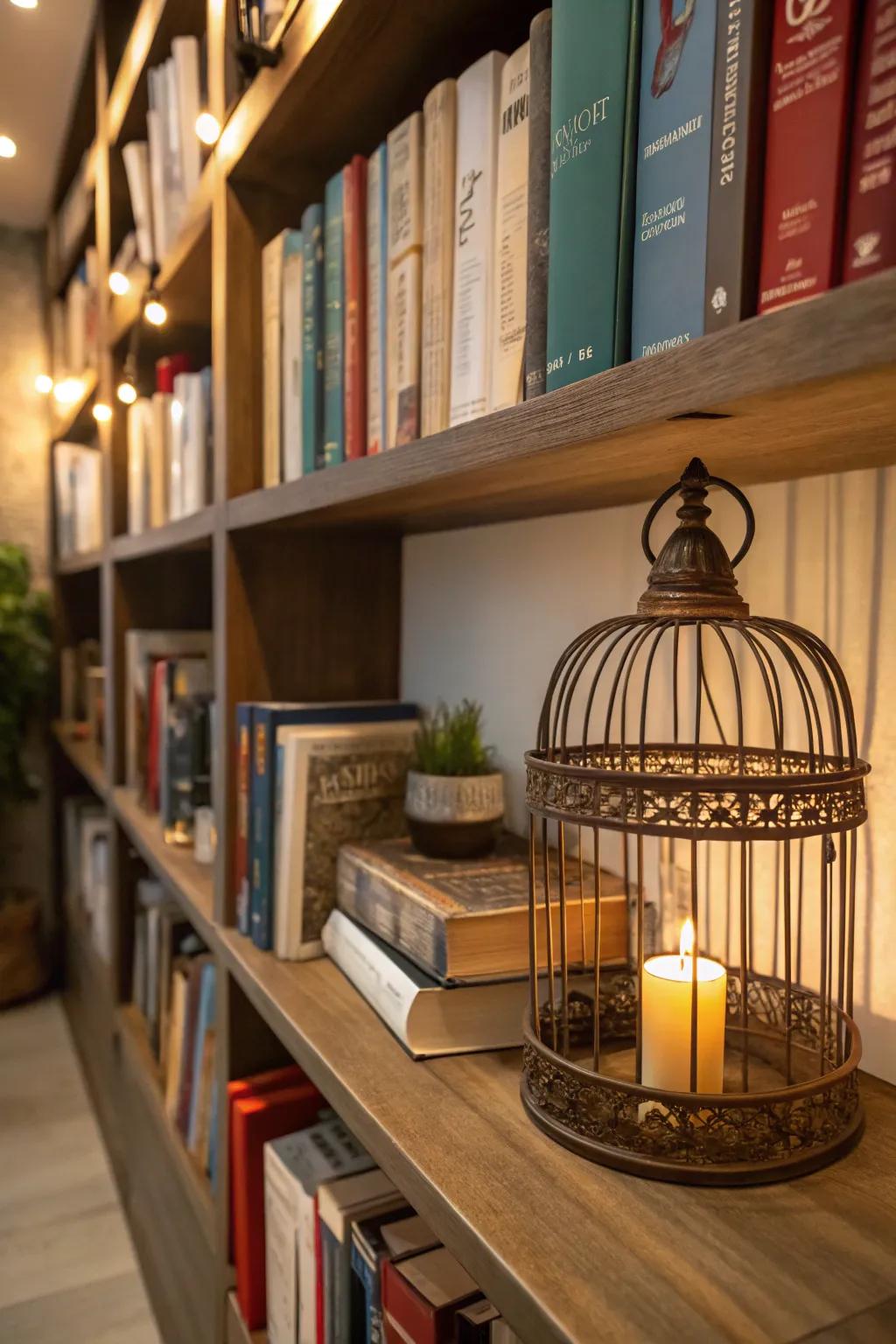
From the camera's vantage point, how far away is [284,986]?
890 mm

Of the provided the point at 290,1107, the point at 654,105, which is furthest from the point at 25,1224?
the point at 654,105

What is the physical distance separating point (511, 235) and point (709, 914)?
0.54 meters

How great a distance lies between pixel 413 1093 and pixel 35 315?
2830mm

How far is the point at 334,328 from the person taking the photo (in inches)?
35.4

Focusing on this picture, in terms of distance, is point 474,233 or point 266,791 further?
point 266,791

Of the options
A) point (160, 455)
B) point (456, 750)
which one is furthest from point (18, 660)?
point (456, 750)

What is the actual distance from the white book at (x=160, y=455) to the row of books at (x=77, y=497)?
1.66 ft

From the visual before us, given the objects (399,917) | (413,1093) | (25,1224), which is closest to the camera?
(413,1093)

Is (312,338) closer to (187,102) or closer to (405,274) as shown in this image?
(405,274)

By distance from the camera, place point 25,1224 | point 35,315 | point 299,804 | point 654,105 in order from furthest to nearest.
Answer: point 35,315
point 25,1224
point 299,804
point 654,105

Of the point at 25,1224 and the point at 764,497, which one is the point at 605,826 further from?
the point at 25,1224

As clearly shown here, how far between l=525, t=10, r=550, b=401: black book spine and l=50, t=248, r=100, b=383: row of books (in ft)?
5.29

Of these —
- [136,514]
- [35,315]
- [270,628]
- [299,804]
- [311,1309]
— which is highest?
[35,315]

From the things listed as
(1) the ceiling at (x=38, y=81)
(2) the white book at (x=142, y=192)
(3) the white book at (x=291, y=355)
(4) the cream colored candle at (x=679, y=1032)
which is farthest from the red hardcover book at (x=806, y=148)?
(1) the ceiling at (x=38, y=81)
